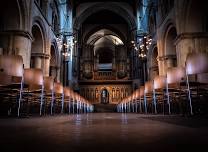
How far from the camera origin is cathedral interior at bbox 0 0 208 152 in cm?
143

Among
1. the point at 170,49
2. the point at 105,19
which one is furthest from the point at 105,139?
the point at 105,19

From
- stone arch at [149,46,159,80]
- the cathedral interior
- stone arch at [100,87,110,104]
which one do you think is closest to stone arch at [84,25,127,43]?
the cathedral interior

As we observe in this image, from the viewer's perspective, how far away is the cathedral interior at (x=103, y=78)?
143 centimetres

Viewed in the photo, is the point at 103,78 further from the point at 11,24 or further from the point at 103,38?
the point at 11,24

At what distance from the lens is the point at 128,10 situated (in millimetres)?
26281

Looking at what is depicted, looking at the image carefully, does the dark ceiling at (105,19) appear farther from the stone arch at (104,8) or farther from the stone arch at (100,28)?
the stone arch at (104,8)

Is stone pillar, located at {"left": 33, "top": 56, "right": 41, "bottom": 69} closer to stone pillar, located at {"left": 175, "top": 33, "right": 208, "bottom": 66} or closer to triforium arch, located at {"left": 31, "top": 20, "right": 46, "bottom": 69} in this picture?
triforium arch, located at {"left": 31, "top": 20, "right": 46, "bottom": 69}

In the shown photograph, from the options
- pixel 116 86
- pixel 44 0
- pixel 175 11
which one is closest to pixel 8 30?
pixel 44 0

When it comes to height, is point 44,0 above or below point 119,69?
above

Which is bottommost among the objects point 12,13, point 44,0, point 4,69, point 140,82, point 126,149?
point 126,149

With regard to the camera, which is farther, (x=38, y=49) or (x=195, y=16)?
(x=38, y=49)

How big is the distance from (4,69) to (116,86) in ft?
76.7

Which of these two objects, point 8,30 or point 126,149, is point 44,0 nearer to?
point 8,30

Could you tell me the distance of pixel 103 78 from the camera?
27766 millimetres
